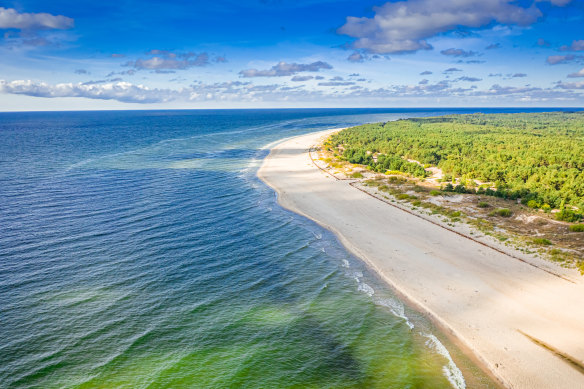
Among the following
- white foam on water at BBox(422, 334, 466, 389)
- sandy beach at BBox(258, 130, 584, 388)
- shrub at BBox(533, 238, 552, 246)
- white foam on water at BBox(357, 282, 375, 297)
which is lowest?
white foam on water at BBox(422, 334, 466, 389)

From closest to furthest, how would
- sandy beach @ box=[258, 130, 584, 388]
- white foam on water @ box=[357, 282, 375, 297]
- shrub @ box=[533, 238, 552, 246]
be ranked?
sandy beach @ box=[258, 130, 584, 388] < white foam on water @ box=[357, 282, 375, 297] < shrub @ box=[533, 238, 552, 246]

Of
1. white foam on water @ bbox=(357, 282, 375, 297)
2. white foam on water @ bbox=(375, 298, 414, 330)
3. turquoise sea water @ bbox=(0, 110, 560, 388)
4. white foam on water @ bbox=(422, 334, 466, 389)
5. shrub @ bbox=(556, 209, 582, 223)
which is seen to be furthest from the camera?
shrub @ bbox=(556, 209, 582, 223)

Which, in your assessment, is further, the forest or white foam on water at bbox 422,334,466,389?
the forest

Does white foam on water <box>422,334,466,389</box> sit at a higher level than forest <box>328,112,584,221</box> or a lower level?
lower

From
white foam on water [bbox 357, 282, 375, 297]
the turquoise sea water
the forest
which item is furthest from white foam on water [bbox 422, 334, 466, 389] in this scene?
the forest

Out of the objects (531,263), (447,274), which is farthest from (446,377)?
(531,263)

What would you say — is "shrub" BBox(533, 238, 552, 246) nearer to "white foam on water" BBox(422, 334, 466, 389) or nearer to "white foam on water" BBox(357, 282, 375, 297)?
"white foam on water" BBox(357, 282, 375, 297)

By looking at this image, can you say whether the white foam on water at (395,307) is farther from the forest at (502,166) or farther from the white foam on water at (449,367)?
the forest at (502,166)

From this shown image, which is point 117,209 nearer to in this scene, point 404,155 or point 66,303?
point 66,303
